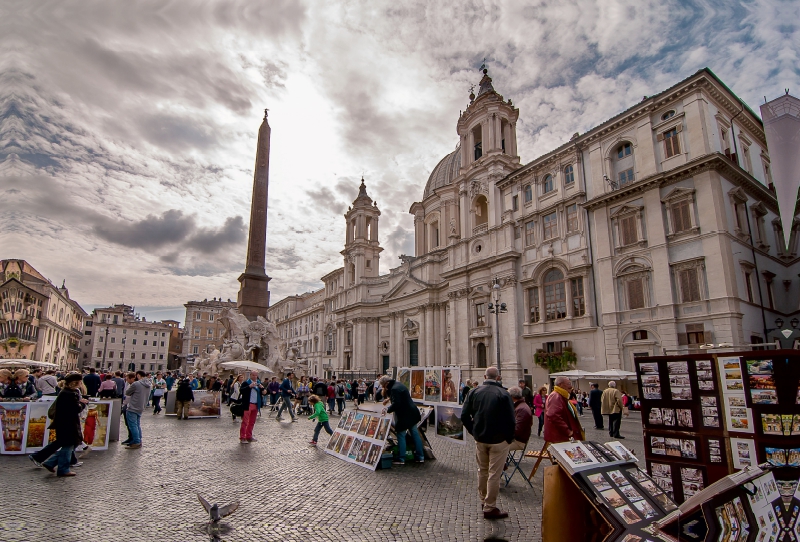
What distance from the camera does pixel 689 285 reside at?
20.8 metres

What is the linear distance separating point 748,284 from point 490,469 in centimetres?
2134

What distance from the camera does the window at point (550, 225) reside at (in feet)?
91.8

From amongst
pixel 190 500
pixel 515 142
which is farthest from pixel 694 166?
pixel 190 500

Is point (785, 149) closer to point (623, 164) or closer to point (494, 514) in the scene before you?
point (494, 514)

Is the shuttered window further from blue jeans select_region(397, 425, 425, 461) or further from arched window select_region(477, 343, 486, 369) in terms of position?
blue jeans select_region(397, 425, 425, 461)

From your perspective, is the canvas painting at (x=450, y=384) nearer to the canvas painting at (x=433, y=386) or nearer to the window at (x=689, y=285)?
the canvas painting at (x=433, y=386)

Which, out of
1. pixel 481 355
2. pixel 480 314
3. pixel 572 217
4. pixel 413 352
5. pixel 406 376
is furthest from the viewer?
pixel 413 352

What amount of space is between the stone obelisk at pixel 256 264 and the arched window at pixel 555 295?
1736cm

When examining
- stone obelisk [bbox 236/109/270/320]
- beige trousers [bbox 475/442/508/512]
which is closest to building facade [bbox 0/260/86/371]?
stone obelisk [bbox 236/109/270/320]

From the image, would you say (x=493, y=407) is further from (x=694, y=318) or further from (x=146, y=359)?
(x=146, y=359)

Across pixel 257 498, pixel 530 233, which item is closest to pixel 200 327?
pixel 530 233

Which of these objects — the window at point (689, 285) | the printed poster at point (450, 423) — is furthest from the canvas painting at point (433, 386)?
the window at point (689, 285)

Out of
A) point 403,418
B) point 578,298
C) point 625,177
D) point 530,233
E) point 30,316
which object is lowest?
point 403,418

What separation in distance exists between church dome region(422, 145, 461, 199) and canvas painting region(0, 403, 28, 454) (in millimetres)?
42466
